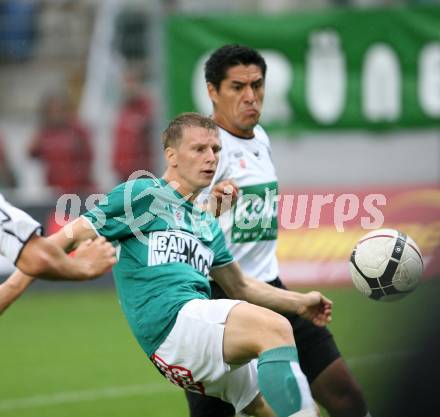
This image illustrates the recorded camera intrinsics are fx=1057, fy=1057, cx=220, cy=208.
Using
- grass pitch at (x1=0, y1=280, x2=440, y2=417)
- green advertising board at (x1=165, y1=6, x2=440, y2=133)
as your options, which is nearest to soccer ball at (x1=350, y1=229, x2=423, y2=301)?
A: grass pitch at (x1=0, y1=280, x2=440, y2=417)

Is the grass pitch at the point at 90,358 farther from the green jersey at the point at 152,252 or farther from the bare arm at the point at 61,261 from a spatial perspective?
the bare arm at the point at 61,261

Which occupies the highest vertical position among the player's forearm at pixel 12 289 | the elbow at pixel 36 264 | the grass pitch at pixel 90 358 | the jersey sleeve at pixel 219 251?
the elbow at pixel 36 264

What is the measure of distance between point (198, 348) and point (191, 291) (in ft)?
1.09

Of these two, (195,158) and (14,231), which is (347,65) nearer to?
(195,158)

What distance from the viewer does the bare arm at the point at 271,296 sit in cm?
582

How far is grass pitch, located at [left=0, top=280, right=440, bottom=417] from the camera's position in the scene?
27.2 ft

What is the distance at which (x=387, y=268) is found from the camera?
5980 millimetres

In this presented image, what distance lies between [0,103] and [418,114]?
687 centimetres

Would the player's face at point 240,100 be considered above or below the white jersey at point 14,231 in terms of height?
above

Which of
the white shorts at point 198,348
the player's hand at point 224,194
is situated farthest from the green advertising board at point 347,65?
the white shorts at point 198,348

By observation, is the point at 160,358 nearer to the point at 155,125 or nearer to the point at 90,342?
the point at 90,342

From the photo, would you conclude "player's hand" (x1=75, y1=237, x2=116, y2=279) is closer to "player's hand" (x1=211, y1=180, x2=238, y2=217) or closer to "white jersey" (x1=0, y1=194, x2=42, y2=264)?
"white jersey" (x1=0, y1=194, x2=42, y2=264)

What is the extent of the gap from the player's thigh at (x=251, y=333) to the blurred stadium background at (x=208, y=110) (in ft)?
20.5

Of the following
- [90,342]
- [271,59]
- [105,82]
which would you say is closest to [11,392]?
[90,342]
